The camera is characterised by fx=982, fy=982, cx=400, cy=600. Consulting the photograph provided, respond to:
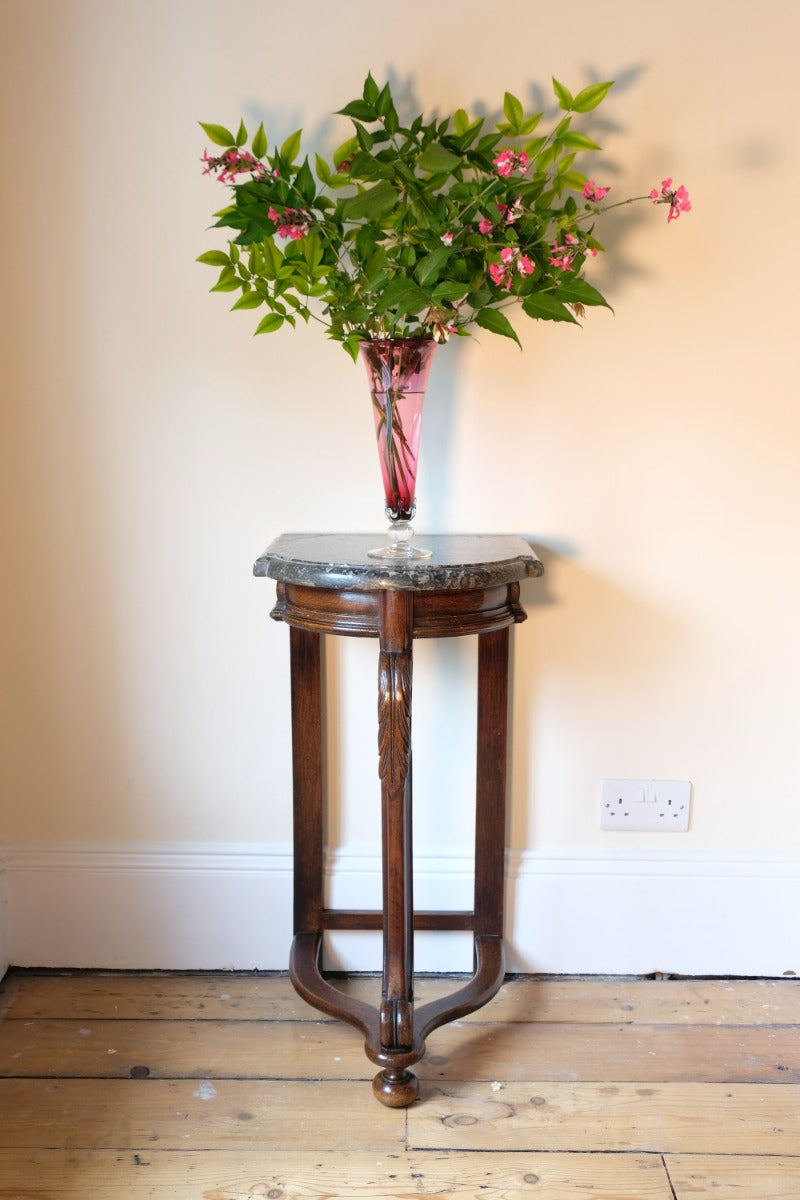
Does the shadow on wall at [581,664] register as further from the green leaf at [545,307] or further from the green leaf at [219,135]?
the green leaf at [219,135]

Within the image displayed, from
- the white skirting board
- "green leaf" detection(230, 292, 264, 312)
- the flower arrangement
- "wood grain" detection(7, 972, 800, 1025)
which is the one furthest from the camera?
the white skirting board

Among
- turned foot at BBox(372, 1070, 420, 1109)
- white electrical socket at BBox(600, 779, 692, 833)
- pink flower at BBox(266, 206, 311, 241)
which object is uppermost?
pink flower at BBox(266, 206, 311, 241)

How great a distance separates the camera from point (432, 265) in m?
1.37

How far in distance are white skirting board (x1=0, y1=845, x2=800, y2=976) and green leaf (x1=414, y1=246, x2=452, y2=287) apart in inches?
39.7

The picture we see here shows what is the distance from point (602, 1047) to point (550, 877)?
0.30 m

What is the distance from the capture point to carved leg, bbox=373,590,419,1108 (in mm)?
1358

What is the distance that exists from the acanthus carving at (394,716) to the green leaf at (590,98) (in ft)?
2.79

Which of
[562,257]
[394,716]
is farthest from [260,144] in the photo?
[394,716]

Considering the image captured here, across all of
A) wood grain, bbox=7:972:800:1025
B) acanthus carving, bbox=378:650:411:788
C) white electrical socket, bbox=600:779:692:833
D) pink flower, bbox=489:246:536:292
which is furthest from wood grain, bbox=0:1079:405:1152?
pink flower, bbox=489:246:536:292

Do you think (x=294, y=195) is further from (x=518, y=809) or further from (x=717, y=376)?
(x=518, y=809)

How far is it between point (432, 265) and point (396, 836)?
814 mm

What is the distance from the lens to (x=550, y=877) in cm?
179

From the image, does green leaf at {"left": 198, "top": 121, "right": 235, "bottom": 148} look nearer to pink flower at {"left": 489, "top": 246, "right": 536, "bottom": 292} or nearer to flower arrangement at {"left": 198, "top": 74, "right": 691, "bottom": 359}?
flower arrangement at {"left": 198, "top": 74, "right": 691, "bottom": 359}

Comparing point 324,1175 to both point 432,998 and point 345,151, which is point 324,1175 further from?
point 345,151
